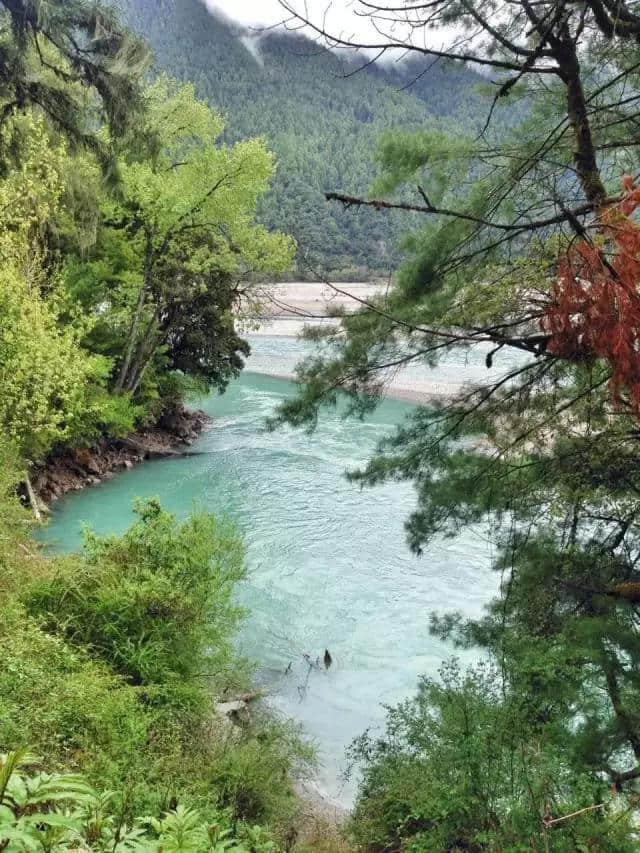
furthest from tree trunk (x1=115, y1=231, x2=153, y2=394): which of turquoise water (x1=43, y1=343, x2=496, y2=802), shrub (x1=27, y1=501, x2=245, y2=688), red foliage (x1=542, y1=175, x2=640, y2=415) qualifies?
red foliage (x1=542, y1=175, x2=640, y2=415)

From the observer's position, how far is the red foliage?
2.25 meters

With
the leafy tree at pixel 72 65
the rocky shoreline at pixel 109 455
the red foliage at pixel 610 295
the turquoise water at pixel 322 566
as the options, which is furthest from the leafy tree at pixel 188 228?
the red foliage at pixel 610 295

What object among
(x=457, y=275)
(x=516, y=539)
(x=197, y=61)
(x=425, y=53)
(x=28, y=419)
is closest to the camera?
(x=425, y=53)

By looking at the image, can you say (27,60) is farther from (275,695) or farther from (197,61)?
(197,61)

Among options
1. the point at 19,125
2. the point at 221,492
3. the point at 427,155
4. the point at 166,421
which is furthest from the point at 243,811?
the point at 166,421

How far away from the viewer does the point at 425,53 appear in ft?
9.96

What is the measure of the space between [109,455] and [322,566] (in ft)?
22.6

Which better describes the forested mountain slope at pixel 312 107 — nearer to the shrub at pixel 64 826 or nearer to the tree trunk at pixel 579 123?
the tree trunk at pixel 579 123

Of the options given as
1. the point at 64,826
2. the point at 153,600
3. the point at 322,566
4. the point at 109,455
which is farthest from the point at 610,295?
the point at 109,455

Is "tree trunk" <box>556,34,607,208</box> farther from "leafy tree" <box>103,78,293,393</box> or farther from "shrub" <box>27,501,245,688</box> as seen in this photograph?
"leafy tree" <box>103,78,293,393</box>

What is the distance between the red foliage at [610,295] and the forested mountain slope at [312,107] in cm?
131

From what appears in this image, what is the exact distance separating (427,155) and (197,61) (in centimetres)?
10990

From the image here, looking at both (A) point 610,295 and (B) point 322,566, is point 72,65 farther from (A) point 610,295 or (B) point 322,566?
(B) point 322,566

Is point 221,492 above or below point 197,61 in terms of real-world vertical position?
below
